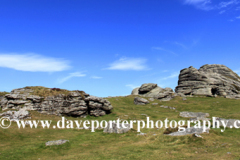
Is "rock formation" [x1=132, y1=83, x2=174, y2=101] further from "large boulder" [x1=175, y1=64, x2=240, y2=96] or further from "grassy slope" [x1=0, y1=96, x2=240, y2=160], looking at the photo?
"grassy slope" [x1=0, y1=96, x2=240, y2=160]

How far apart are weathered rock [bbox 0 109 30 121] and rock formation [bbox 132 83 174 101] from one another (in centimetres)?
5025

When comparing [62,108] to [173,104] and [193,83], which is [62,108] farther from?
[193,83]

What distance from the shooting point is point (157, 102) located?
233 feet

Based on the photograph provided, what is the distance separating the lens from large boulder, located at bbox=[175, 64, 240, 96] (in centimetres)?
8506

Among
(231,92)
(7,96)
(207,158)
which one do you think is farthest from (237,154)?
(231,92)

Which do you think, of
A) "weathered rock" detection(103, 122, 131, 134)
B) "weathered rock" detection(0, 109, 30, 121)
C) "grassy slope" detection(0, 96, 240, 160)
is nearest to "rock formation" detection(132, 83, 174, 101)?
"weathered rock" detection(103, 122, 131, 134)

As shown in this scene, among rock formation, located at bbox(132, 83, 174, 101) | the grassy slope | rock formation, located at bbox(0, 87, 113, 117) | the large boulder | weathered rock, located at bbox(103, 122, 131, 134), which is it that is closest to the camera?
the grassy slope

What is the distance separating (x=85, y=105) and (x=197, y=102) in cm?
3980

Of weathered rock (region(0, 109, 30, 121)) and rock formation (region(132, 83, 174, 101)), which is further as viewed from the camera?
rock formation (region(132, 83, 174, 101))

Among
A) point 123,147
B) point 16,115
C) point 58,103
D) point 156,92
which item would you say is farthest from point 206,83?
point 16,115

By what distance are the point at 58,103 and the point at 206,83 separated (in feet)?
216

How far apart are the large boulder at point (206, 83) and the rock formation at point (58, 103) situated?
157ft

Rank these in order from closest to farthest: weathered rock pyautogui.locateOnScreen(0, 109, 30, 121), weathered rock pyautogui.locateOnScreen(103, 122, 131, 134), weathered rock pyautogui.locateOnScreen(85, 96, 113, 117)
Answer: weathered rock pyautogui.locateOnScreen(103, 122, 131, 134) < weathered rock pyautogui.locateOnScreen(0, 109, 30, 121) < weathered rock pyautogui.locateOnScreen(85, 96, 113, 117)

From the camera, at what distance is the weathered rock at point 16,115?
1619 inches
